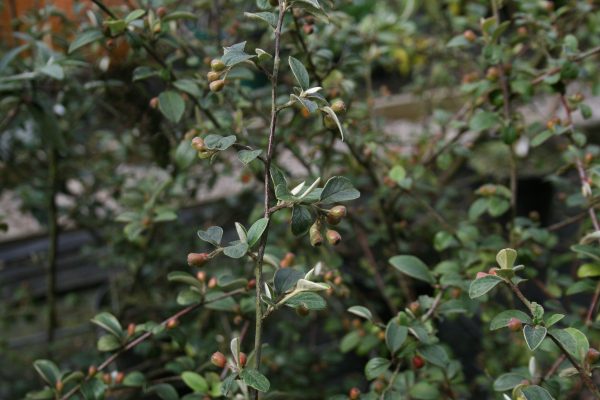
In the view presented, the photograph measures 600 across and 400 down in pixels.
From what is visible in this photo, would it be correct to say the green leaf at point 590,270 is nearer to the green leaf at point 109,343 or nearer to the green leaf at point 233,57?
the green leaf at point 233,57

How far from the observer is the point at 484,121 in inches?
36.2

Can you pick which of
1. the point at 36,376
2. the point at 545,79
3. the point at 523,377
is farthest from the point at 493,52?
the point at 36,376

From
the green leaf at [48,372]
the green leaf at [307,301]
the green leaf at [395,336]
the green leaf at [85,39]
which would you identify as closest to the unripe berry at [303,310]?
the green leaf at [307,301]

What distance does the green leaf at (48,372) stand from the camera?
2.48ft

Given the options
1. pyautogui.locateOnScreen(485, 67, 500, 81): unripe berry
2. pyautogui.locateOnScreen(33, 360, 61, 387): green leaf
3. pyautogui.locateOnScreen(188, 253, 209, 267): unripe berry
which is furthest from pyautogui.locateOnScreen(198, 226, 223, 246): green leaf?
pyautogui.locateOnScreen(485, 67, 500, 81): unripe berry

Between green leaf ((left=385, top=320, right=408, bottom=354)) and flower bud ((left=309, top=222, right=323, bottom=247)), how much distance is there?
19 centimetres

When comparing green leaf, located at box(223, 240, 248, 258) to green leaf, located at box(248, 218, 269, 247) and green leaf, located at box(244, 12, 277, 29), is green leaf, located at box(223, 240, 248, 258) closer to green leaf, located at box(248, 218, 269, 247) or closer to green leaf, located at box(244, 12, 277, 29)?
green leaf, located at box(248, 218, 269, 247)

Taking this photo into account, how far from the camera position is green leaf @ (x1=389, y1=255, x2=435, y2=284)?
780mm

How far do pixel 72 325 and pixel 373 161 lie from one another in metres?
1.31

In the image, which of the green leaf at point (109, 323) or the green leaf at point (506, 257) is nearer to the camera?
the green leaf at point (506, 257)

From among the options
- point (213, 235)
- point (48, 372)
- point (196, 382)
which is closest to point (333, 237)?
point (213, 235)

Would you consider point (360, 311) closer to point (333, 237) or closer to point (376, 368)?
point (376, 368)

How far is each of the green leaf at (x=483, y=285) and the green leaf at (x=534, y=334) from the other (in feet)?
0.17

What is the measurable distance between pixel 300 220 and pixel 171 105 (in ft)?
1.11
